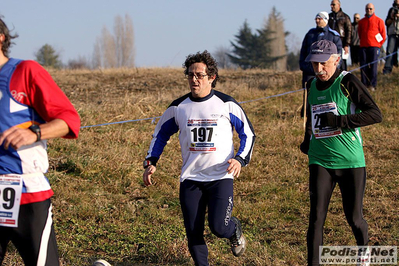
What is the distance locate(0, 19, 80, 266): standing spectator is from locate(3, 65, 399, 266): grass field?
234 centimetres

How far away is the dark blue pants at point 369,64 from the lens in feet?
46.3

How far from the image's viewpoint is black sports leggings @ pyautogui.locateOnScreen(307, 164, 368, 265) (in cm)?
464

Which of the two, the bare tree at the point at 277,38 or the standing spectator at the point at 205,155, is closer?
the standing spectator at the point at 205,155

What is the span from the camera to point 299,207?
24.7ft

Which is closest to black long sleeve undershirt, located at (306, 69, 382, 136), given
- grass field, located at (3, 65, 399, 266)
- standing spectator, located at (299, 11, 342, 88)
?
grass field, located at (3, 65, 399, 266)

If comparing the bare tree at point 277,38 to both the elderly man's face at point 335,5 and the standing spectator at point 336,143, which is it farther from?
the standing spectator at point 336,143

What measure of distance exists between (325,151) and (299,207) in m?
2.89

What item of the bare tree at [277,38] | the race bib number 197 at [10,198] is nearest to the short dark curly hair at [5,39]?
the race bib number 197 at [10,198]

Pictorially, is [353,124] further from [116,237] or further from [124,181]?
[124,181]

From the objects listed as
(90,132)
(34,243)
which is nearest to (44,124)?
(34,243)

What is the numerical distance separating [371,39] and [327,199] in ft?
34.4

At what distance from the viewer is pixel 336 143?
4.80 m

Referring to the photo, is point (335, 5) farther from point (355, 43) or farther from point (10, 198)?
point (10, 198)

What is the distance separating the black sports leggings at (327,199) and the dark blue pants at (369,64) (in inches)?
405
